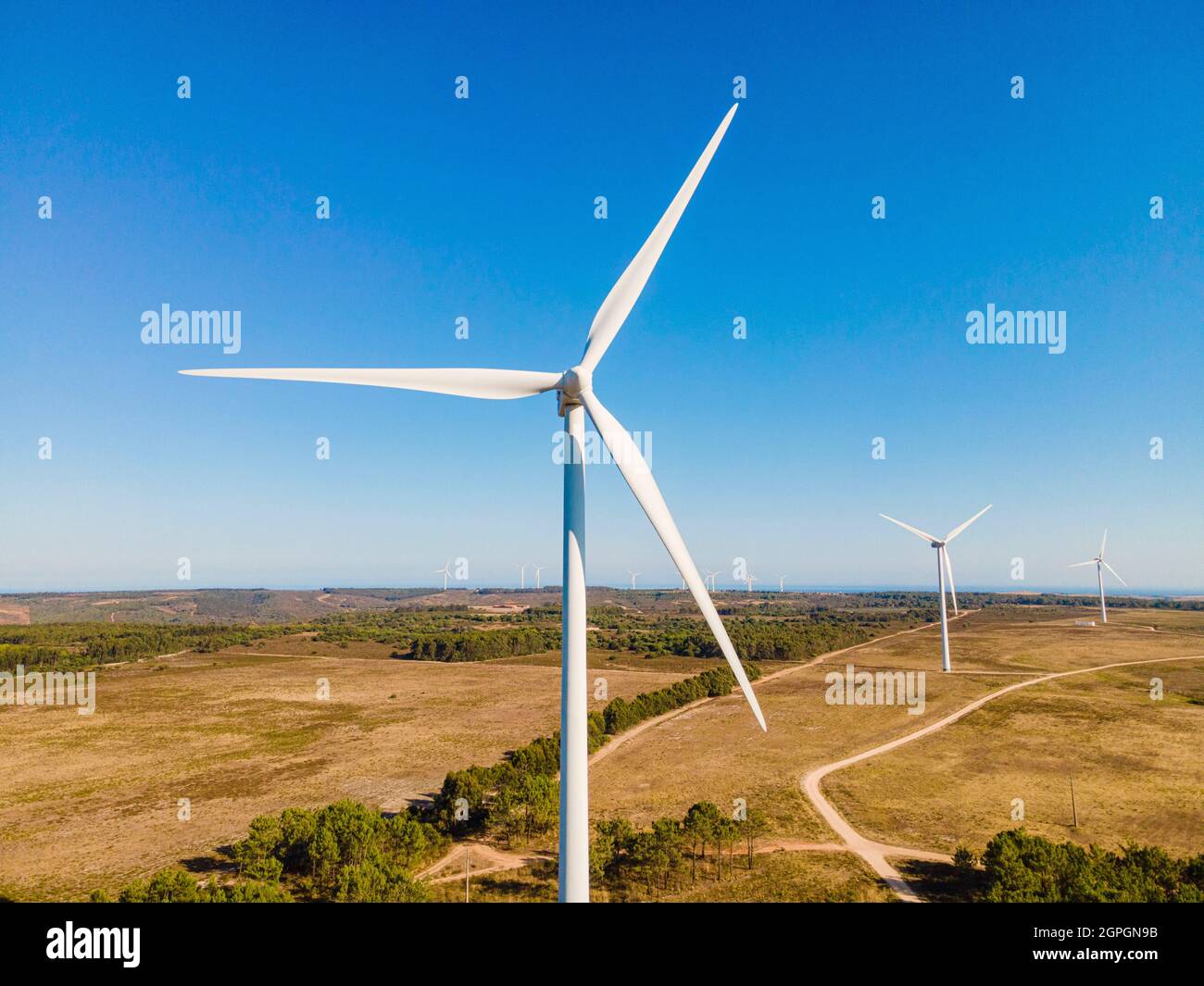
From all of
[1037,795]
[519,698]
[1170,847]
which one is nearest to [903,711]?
[1037,795]

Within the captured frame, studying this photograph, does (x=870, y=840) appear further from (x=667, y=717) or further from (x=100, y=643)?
(x=100, y=643)

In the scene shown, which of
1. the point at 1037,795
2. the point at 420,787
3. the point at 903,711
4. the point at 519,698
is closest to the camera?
the point at 1037,795

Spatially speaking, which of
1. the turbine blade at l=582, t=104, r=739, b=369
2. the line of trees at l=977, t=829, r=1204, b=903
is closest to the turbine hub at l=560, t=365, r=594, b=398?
the turbine blade at l=582, t=104, r=739, b=369

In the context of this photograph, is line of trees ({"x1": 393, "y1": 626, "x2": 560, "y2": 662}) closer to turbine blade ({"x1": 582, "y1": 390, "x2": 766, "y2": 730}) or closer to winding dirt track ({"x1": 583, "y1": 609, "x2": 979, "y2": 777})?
winding dirt track ({"x1": 583, "y1": 609, "x2": 979, "y2": 777})

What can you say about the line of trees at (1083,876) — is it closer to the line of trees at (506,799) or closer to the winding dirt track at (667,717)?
the line of trees at (506,799)
